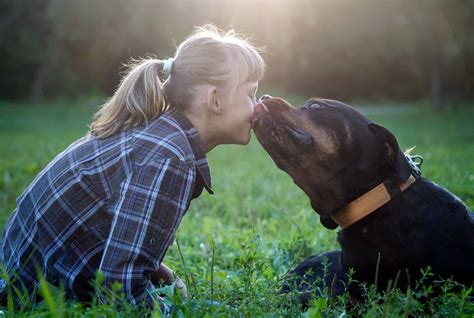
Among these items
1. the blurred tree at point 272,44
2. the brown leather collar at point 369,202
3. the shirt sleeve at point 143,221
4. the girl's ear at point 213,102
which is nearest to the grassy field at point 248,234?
the shirt sleeve at point 143,221

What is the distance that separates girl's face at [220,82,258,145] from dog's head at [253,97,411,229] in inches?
3.4

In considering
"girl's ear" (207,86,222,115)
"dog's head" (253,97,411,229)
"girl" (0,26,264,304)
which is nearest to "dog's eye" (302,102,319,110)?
"dog's head" (253,97,411,229)

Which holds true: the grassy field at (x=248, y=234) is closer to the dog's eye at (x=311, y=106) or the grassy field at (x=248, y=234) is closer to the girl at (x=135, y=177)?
the girl at (x=135, y=177)

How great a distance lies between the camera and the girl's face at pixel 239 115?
11.1ft

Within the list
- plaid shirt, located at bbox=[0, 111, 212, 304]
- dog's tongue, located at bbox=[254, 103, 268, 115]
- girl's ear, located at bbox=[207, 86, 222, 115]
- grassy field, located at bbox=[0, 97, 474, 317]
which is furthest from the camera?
dog's tongue, located at bbox=[254, 103, 268, 115]

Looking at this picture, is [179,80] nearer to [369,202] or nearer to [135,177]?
[135,177]

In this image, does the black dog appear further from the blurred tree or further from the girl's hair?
the blurred tree

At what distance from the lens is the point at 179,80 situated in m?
3.30

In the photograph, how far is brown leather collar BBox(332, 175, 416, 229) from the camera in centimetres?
317

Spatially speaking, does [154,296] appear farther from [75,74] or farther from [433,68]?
[75,74]

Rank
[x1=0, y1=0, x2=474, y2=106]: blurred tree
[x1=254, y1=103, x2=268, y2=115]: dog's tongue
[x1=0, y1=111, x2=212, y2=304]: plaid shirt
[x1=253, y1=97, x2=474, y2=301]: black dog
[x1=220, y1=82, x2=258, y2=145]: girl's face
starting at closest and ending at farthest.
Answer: [x1=0, y1=111, x2=212, y2=304]: plaid shirt → [x1=253, y1=97, x2=474, y2=301]: black dog → [x1=220, y1=82, x2=258, y2=145]: girl's face → [x1=254, y1=103, x2=268, y2=115]: dog's tongue → [x1=0, y1=0, x2=474, y2=106]: blurred tree

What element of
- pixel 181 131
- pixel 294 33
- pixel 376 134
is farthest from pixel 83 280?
pixel 294 33

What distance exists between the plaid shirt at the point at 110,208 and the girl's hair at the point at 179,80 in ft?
0.40

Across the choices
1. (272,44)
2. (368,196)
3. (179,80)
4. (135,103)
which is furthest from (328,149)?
(272,44)
